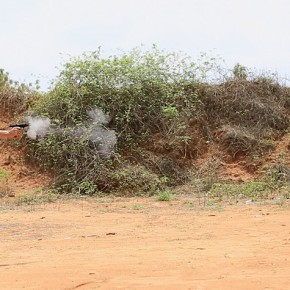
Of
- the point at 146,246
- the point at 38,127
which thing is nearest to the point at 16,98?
the point at 38,127

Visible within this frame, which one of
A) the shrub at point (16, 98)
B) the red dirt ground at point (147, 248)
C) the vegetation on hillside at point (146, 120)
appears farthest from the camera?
the shrub at point (16, 98)

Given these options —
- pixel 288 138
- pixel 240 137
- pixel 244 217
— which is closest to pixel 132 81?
pixel 240 137

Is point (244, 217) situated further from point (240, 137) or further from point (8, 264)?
point (240, 137)

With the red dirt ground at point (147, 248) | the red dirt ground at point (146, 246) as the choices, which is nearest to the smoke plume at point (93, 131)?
the red dirt ground at point (146, 246)

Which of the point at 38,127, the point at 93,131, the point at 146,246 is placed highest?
the point at 38,127

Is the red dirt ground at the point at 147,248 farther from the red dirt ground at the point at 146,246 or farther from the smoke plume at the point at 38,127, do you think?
the smoke plume at the point at 38,127

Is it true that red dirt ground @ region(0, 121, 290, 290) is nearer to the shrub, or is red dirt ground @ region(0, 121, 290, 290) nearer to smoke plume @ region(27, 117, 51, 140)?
smoke plume @ region(27, 117, 51, 140)

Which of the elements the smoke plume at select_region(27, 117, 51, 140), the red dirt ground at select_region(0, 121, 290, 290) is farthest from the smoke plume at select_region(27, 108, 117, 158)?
the red dirt ground at select_region(0, 121, 290, 290)

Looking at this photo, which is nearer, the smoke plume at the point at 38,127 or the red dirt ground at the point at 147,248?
the red dirt ground at the point at 147,248

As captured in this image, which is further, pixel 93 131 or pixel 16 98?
pixel 16 98

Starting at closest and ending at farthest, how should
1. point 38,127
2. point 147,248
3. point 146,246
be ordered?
point 147,248
point 146,246
point 38,127

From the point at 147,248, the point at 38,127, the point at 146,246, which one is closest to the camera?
the point at 147,248

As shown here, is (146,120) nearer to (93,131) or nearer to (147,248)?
(93,131)

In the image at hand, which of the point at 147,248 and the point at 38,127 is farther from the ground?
the point at 38,127
